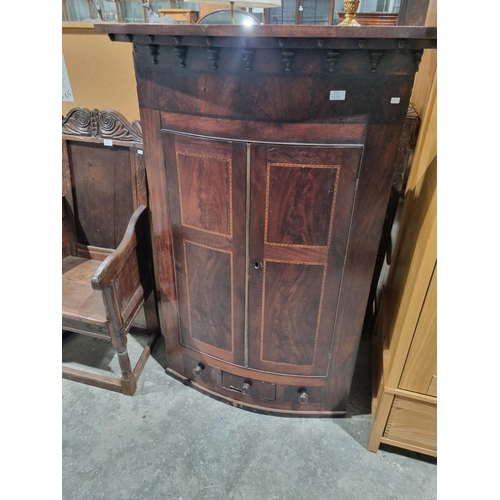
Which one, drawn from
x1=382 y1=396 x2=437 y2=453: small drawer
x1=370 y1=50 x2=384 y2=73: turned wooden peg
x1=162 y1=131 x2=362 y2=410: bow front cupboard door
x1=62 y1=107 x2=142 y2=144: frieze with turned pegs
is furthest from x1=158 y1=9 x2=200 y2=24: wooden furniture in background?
x1=382 y1=396 x2=437 y2=453: small drawer

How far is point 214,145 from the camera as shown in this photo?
1216 millimetres

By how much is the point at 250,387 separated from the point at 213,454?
1.05ft

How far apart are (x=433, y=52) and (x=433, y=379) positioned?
134 cm

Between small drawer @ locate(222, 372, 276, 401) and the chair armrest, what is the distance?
2.31 ft

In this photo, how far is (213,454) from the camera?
61.5 inches

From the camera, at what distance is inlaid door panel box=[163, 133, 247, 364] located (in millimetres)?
1254

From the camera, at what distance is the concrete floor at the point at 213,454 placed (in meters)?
1.43

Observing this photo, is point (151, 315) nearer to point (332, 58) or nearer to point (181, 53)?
point (181, 53)

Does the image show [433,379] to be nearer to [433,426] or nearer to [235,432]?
[433,426]

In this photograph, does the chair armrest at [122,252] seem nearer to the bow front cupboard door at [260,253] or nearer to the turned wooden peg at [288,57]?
the bow front cupboard door at [260,253]

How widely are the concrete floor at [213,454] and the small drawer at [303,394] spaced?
4.8 inches

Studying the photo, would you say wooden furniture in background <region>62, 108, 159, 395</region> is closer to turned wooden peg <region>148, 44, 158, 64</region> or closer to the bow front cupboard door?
the bow front cupboard door

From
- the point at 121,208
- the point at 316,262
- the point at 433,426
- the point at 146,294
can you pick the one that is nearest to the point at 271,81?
the point at 316,262

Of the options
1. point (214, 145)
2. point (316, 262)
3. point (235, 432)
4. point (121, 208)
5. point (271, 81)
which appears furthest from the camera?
point (121, 208)
